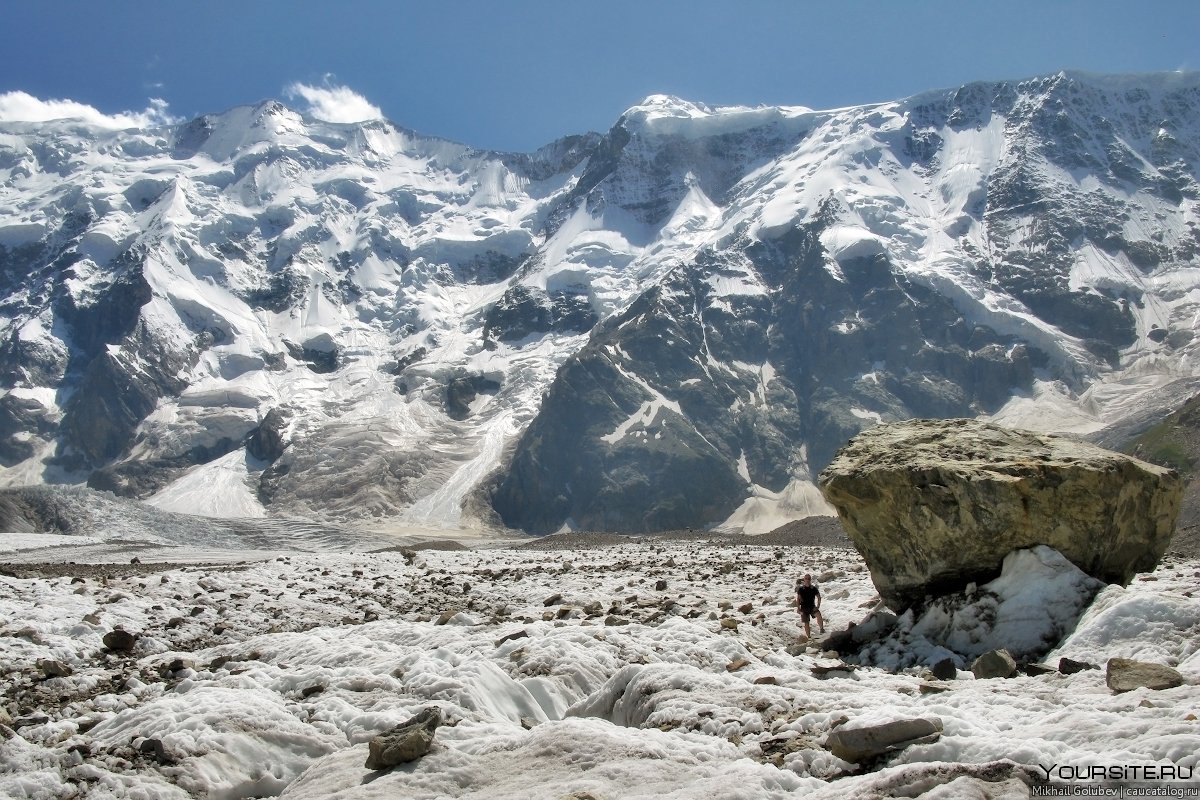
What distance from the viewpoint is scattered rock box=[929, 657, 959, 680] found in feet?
41.8

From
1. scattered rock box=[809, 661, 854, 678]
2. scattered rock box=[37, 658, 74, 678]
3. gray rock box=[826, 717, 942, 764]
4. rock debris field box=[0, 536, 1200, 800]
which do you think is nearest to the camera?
rock debris field box=[0, 536, 1200, 800]

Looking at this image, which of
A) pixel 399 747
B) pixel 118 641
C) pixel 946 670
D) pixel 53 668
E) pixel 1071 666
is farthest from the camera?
pixel 118 641

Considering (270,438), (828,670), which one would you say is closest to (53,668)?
(828,670)

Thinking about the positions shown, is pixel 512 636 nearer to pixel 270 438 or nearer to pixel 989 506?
pixel 989 506

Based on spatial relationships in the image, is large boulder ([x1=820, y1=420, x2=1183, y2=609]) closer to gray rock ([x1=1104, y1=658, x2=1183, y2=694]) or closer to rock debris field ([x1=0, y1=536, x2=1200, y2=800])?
rock debris field ([x1=0, y1=536, x2=1200, y2=800])

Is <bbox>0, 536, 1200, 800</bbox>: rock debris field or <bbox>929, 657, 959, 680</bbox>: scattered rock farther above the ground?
<bbox>0, 536, 1200, 800</bbox>: rock debris field

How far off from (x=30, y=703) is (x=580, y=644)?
7.76 meters

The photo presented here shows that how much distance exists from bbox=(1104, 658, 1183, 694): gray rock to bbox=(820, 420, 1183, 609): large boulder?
19.4ft

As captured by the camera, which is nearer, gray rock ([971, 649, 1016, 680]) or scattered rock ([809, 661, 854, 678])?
gray rock ([971, 649, 1016, 680])

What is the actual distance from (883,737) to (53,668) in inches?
485

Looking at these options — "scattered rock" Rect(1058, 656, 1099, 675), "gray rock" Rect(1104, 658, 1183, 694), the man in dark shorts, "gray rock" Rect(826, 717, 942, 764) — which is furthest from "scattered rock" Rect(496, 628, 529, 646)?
"gray rock" Rect(1104, 658, 1183, 694)

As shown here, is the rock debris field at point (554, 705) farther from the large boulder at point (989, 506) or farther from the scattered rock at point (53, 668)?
the large boulder at point (989, 506)

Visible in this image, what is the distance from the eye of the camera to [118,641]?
631 inches

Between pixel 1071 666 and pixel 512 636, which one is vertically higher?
pixel 512 636
